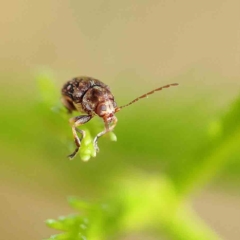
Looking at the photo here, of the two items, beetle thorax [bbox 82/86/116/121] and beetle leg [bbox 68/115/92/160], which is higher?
beetle thorax [bbox 82/86/116/121]

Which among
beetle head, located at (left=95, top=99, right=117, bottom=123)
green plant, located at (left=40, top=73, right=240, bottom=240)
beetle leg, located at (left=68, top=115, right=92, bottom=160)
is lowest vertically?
green plant, located at (left=40, top=73, right=240, bottom=240)

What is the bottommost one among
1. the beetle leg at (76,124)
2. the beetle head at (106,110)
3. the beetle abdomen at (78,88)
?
the beetle leg at (76,124)

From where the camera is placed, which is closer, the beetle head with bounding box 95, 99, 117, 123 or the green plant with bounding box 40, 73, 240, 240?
the green plant with bounding box 40, 73, 240, 240

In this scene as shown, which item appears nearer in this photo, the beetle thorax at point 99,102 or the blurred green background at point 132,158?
the blurred green background at point 132,158

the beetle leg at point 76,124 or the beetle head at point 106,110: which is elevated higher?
the beetle head at point 106,110

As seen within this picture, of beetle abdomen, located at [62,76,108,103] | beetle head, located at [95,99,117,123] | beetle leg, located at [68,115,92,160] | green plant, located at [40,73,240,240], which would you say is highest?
beetle abdomen, located at [62,76,108,103]

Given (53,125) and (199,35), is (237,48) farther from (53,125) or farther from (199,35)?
(53,125)

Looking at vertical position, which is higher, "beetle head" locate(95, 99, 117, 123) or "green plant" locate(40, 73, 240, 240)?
"beetle head" locate(95, 99, 117, 123)

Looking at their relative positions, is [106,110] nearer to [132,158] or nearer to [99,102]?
[99,102]

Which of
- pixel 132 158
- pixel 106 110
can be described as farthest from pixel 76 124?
pixel 132 158
